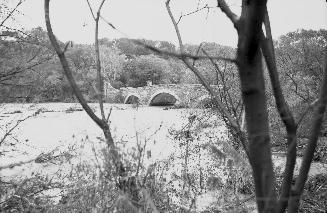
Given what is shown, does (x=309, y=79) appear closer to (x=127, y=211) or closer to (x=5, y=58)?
(x=5, y=58)

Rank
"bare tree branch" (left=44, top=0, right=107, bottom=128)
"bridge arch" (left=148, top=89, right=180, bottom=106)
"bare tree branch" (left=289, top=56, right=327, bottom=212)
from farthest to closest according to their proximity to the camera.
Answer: "bridge arch" (left=148, top=89, right=180, bottom=106)
"bare tree branch" (left=44, top=0, right=107, bottom=128)
"bare tree branch" (left=289, top=56, right=327, bottom=212)

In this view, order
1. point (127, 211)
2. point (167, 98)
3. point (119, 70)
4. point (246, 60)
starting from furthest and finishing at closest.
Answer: point (119, 70) → point (167, 98) → point (127, 211) → point (246, 60)

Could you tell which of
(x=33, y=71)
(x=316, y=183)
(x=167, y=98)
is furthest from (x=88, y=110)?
(x=167, y=98)

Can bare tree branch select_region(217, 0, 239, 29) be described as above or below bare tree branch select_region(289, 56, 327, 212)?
above

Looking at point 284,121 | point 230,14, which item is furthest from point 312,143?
point 230,14

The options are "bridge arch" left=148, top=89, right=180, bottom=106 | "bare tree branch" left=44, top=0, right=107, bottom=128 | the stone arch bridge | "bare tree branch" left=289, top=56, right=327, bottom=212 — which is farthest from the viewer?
"bridge arch" left=148, top=89, right=180, bottom=106

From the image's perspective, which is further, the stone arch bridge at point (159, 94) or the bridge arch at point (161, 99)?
the bridge arch at point (161, 99)

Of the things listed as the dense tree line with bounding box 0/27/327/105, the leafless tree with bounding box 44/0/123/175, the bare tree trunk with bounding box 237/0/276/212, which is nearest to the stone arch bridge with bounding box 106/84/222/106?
the dense tree line with bounding box 0/27/327/105

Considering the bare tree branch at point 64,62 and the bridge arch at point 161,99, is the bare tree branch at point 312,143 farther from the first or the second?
the bridge arch at point 161,99

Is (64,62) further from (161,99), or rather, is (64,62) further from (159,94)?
(161,99)

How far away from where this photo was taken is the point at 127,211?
2.31m

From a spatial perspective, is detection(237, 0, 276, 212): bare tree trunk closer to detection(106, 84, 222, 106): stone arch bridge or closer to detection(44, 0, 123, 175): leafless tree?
detection(44, 0, 123, 175): leafless tree

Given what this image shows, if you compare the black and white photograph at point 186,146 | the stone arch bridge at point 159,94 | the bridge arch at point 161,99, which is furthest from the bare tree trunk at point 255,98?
the bridge arch at point 161,99

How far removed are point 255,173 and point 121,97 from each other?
34438 millimetres
